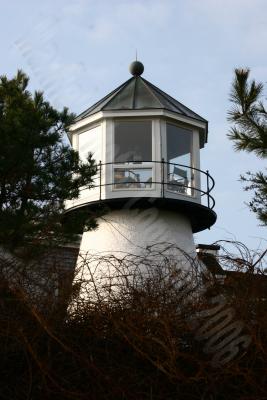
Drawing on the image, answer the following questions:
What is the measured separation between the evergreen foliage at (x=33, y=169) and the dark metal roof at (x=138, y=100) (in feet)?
10.4

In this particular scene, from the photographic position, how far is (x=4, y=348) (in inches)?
181

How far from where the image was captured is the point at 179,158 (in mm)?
14008

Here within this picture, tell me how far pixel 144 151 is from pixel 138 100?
3.74 ft

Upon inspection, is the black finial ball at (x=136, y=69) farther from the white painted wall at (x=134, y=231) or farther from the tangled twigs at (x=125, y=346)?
the tangled twigs at (x=125, y=346)

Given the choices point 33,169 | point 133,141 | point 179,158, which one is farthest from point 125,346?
point 179,158

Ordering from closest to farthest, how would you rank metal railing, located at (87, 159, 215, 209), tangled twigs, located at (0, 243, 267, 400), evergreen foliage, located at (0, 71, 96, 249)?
tangled twigs, located at (0, 243, 267, 400) → evergreen foliage, located at (0, 71, 96, 249) → metal railing, located at (87, 159, 215, 209)

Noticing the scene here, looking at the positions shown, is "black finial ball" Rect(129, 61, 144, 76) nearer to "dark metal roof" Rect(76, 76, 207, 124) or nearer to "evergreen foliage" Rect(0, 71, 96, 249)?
"dark metal roof" Rect(76, 76, 207, 124)

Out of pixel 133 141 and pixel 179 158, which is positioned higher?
pixel 133 141

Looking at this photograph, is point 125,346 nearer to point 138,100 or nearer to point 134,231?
point 134,231

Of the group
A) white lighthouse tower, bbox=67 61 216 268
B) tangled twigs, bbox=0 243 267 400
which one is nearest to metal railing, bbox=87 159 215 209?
white lighthouse tower, bbox=67 61 216 268

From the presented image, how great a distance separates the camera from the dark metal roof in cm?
1392

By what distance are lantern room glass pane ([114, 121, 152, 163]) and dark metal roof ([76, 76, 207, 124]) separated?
0.32 m

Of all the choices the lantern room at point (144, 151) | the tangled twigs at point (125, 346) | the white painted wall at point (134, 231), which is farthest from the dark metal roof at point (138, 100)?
the tangled twigs at point (125, 346)

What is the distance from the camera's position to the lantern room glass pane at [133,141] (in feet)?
44.6
